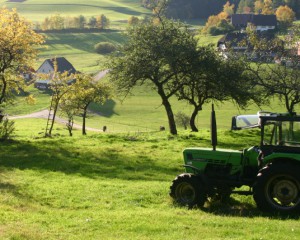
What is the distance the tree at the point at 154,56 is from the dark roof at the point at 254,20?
401ft

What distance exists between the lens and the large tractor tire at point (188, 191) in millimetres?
13039

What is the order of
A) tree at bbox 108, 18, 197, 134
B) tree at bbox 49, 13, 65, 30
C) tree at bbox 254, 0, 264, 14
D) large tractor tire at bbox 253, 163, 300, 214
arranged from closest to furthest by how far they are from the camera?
large tractor tire at bbox 253, 163, 300, 214 < tree at bbox 108, 18, 197, 134 < tree at bbox 49, 13, 65, 30 < tree at bbox 254, 0, 264, 14

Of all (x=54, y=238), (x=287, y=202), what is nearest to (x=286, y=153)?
(x=287, y=202)

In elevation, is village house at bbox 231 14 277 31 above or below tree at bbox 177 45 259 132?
above

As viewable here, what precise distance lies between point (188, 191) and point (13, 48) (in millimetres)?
18109

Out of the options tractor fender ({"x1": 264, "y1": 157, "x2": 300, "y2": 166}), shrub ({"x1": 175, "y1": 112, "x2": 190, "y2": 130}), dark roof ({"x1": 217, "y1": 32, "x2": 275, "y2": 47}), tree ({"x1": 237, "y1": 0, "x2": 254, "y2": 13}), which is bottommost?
shrub ({"x1": 175, "y1": 112, "x2": 190, "y2": 130})

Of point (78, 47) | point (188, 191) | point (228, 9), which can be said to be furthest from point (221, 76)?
point (228, 9)

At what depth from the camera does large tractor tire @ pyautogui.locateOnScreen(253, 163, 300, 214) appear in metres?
12.0

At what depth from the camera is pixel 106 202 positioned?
14180 millimetres

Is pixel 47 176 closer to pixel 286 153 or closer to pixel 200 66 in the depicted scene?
pixel 286 153

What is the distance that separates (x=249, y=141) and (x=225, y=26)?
123 meters

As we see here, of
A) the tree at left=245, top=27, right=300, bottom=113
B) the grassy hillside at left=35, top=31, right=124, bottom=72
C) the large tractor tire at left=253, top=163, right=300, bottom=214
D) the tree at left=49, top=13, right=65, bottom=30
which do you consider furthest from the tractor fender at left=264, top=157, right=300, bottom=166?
the tree at left=49, top=13, right=65, bottom=30

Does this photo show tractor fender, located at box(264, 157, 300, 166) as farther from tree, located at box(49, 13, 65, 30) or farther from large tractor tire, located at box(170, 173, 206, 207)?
tree, located at box(49, 13, 65, 30)

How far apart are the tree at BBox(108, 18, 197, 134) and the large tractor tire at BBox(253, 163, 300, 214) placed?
1990cm
